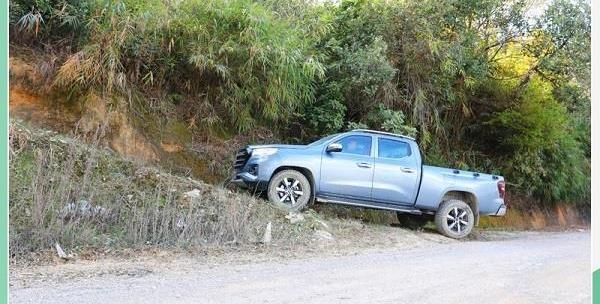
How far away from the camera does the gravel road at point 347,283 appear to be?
5.12 m

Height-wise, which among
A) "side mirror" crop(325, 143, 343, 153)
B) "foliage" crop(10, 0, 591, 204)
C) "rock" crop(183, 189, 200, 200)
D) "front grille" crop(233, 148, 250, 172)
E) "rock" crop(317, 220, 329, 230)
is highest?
"foliage" crop(10, 0, 591, 204)

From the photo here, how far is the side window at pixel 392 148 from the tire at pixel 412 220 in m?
1.55

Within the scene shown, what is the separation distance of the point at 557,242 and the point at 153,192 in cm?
761

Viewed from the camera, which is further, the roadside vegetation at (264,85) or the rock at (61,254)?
the roadside vegetation at (264,85)

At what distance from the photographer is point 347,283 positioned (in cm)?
584

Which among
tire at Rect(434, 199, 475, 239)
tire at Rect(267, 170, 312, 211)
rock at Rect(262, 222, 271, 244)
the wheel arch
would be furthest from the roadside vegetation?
tire at Rect(434, 199, 475, 239)

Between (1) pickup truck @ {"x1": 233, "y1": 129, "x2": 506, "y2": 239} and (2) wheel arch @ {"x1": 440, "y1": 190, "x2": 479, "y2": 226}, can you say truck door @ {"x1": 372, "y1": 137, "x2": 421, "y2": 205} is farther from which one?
(2) wheel arch @ {"x1": 440, "y1": 190, "x2": 479, "y2": 226}

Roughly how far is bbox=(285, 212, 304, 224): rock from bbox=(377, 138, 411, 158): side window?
6.42 ft

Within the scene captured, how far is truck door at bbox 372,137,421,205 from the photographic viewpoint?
9641 mm

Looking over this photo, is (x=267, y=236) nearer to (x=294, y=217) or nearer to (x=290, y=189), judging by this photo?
(x=294, y=217)

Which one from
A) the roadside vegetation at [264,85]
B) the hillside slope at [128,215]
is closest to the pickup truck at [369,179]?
the hillside slope at [128,215]

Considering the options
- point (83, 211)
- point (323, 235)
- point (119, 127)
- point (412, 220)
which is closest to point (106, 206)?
point (83, 211)

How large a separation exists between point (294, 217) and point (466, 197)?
3555 mm

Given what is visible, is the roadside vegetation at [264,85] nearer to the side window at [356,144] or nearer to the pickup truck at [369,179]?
the pickup truck at [369,179]
